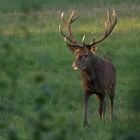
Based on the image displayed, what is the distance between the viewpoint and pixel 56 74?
18.2m

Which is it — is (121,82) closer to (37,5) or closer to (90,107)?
(90,107)

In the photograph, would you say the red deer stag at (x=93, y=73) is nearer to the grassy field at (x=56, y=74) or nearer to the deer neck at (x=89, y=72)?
the deer neck at (x=89, y=72)

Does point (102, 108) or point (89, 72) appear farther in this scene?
point (89, 72)

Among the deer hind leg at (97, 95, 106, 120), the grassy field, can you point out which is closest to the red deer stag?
the deer hind leg at (97, 95, 106, 120)

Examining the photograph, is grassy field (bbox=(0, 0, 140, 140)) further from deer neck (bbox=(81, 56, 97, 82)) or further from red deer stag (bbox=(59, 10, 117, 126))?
deer neck (bbox=(81, 56, 97, 82))

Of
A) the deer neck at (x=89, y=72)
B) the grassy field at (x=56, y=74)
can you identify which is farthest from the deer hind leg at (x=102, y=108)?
the deer neck at (x=89, y=72)

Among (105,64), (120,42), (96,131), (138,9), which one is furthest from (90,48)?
(138,9)

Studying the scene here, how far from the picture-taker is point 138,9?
98.0 feet

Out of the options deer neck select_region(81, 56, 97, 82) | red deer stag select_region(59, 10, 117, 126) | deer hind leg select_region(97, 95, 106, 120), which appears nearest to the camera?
deer hind leg select_region(97, 95, 106, 120)

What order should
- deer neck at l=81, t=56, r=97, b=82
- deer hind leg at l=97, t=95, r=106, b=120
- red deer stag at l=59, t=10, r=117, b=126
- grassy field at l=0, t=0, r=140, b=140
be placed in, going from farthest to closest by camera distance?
deer neck at l=81, t=56, r=97, b=82
red deer stag at l=59, t=10, r=117, b=126
deer hind leg at l=97, t=95, r=106, b=120
grassy field at l=0, t=0, r=140, b=140

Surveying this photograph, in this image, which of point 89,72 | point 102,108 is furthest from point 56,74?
point 102,108

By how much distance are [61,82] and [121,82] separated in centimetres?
127

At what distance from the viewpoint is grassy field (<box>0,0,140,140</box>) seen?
5.09 meters

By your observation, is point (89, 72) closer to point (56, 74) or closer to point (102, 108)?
point (102, 108)
